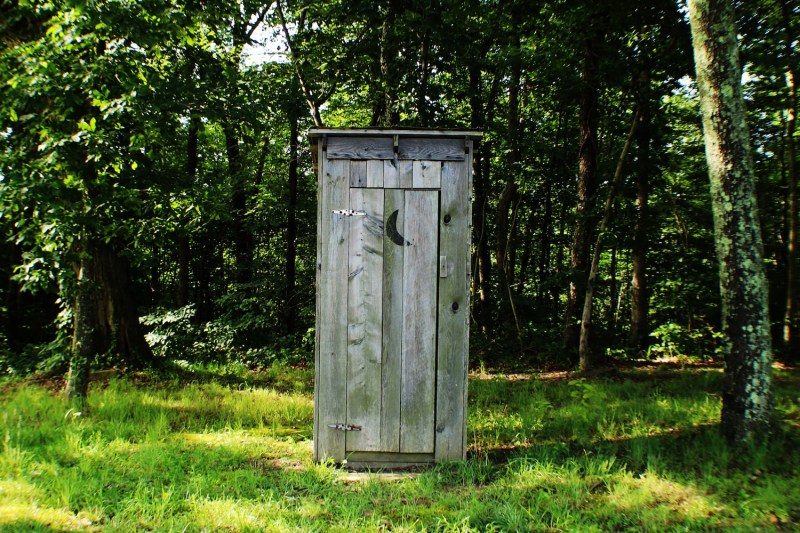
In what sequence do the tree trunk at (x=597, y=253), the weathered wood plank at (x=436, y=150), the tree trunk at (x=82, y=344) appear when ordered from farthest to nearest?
the tree trunk at (x=597, y=253) → the tree trunk at (x=82, y=344) → the weathered wood plank at (x=436, y=150)

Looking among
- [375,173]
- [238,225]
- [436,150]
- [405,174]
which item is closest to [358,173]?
[375,173]

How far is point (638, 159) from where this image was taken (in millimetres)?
8227

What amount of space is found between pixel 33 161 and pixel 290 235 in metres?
7.69

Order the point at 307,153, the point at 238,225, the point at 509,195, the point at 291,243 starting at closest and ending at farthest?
1. the point at 509,195
2. the point at 307,153
3. the point at 291,243
4. the point at 238,225

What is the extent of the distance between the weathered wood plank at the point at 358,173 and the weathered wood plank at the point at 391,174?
0.19 meters

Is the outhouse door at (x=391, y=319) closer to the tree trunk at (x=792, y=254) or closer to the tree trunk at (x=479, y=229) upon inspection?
the tree trunk at (x=792, y=254)

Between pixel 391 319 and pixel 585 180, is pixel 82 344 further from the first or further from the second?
pixel 585 180

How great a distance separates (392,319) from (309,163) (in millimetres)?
9092

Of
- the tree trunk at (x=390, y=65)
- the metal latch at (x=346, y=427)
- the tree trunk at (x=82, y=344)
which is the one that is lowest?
the metal latch at (x=346, y=427)

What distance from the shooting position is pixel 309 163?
12.7m

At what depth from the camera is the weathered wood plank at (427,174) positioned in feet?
14.8

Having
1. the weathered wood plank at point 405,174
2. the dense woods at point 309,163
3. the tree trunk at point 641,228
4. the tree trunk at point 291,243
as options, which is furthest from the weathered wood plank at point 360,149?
the tree trunk at point 291,243

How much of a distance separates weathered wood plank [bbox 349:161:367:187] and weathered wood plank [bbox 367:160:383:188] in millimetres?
38

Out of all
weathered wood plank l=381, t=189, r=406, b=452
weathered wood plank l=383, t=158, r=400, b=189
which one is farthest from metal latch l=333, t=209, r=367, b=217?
weathered wood plank l=383, t=158, r=400, b=189
